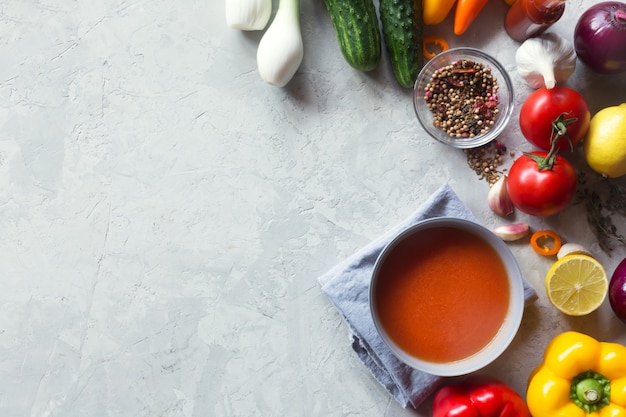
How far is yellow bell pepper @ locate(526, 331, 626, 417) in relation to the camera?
4.86 feet

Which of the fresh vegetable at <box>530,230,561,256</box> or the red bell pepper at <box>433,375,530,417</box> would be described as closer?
the red bell pepper at <box>433,375,530,417</box>

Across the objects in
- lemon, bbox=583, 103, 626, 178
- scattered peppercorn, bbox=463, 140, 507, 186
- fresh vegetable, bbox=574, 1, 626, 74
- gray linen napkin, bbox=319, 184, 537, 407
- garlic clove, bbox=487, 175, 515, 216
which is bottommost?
gray linen napkin, bbox=319, 184, 537, 407

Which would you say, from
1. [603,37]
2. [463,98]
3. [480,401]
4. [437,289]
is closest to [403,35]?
[463,98]

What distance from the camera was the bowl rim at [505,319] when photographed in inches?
57.6

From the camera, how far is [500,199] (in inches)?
62.8

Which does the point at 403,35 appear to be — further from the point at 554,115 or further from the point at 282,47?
the point at 554,115

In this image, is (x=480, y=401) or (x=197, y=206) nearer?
(x=480, y=401)

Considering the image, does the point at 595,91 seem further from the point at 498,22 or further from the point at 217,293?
the point at 217,293

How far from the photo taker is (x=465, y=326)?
4.90 ft

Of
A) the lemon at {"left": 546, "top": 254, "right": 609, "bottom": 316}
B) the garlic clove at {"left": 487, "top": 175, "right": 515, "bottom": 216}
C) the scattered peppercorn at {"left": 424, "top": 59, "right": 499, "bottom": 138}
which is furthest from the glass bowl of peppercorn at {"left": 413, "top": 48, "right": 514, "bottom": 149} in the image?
the lemon at {"left": 546, "top": 254, "right": 609, "bottom": 316}

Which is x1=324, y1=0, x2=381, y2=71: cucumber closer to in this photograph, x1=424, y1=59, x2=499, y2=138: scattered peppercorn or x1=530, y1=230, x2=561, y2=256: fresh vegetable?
x1=424, y1=59, x2=499, y2=138: scattered peppercorn

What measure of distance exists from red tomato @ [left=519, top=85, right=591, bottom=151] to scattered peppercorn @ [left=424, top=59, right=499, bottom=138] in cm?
9

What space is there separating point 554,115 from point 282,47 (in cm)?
64

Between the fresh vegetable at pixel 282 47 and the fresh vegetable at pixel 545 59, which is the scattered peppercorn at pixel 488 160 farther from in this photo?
the fresh vegetable at pixel 282 47
